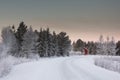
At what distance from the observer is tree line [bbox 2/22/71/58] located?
2581 inches

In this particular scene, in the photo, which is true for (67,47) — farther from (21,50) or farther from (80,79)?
(80,79)

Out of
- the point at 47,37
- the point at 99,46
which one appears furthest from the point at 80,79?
the point at 99,46

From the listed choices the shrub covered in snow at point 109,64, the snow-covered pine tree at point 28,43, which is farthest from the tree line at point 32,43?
the shrub covered in snow at point 109,64

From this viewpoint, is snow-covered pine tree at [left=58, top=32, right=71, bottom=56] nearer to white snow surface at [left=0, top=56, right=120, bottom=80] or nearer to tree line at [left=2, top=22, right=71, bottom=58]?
tree line at [left=2, top=22, right=71, bottom=58]

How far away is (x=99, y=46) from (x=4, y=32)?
51.9 m

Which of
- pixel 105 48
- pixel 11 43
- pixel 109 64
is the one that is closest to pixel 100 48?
pixel 105 48

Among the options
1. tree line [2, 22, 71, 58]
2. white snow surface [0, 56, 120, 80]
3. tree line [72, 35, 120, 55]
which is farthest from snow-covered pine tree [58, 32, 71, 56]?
white snow surface [0, 56, 120, 80]

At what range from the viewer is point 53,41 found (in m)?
76.4

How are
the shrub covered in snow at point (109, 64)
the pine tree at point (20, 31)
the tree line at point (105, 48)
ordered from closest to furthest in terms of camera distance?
the shrub covered in snow at point (109, 64), the pine tree at point (20, 31), the tree line at point (105, 48)

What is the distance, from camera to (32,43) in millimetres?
65375

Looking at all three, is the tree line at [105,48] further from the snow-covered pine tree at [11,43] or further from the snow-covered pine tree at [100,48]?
the snow-covered pine tree at [11,43]

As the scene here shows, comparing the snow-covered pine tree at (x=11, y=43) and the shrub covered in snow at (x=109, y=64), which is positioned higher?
the snow-covered pine tree at (x=11, y=43)

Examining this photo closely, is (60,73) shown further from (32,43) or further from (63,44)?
(63,44)

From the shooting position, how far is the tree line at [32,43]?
215 ft
